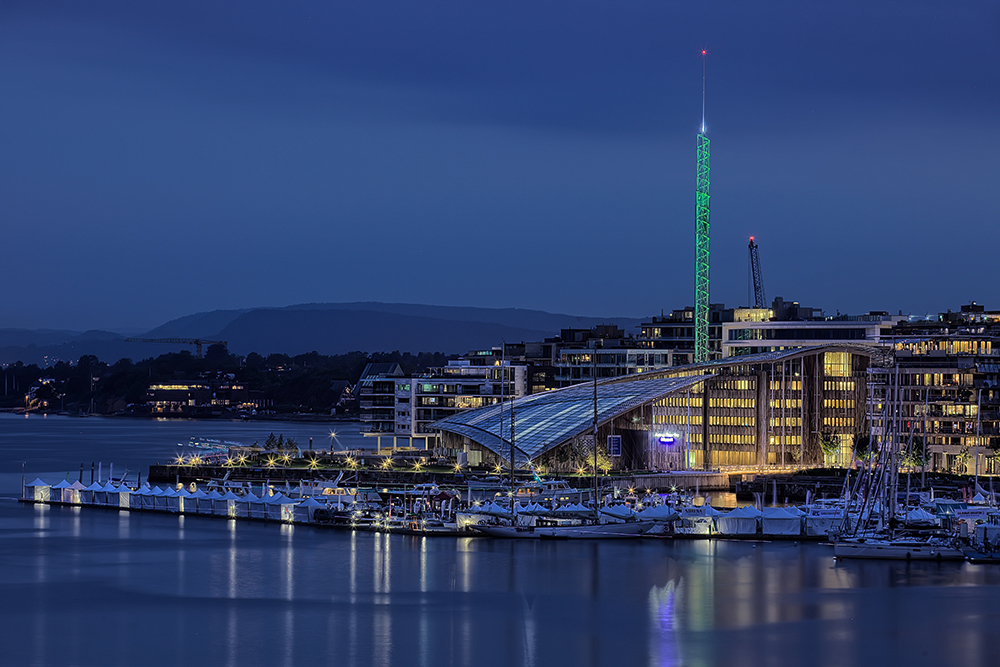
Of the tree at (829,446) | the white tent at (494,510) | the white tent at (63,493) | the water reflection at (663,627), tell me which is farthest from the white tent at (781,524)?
the white tent at (63,493)

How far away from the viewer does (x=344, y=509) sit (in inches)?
2980

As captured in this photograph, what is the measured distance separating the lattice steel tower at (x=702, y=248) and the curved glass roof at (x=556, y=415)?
2860 cm

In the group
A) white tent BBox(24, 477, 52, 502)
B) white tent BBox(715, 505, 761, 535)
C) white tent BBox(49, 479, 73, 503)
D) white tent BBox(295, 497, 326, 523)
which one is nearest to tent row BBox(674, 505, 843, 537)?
white tent BBox(715, 505, 761, 535)

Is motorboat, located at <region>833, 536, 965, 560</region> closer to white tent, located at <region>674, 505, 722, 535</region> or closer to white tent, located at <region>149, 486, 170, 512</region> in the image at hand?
white tent, located at <region>674, 505, 722, 535</region>

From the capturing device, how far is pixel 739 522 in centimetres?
6881

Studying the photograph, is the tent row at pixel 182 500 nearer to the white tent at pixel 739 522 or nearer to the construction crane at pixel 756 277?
the white tent at pixel 739 522

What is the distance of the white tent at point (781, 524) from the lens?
224 feet

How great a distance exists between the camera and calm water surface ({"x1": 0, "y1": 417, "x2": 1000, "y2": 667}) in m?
43.3

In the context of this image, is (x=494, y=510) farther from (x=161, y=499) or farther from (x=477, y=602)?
(x=161, y=499)

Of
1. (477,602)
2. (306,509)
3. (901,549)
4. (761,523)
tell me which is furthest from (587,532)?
(477,602)

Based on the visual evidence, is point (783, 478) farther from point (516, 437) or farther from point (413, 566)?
point (413, 566)

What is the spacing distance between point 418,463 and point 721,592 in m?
49.8

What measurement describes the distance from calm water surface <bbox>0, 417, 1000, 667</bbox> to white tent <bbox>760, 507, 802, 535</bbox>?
2.17m

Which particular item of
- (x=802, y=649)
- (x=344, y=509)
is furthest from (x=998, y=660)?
(x=344, y=509)
